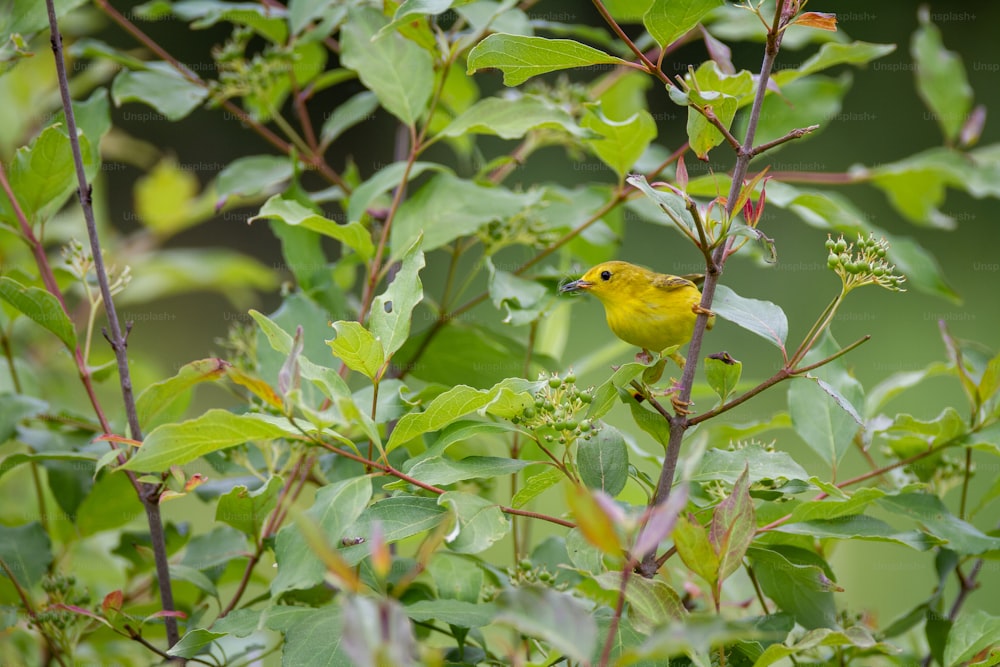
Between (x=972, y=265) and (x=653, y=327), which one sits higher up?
(x=653, y=327)

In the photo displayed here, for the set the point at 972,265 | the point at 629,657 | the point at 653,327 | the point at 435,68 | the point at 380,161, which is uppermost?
the point at 435,68

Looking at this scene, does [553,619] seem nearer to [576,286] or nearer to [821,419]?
A: [821,419]

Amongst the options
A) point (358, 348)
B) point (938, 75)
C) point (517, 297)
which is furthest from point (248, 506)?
point (938, 75)

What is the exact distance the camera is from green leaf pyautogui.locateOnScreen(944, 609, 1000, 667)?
1153mm

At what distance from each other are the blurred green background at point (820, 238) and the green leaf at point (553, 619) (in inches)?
115

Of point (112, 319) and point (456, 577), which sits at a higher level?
point (112, 319)

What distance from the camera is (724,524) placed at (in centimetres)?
88

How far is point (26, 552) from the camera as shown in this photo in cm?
138

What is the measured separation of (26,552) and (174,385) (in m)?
0.48

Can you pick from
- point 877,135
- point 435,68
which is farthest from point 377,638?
point 877,135

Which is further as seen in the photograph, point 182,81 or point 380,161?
point 380,161

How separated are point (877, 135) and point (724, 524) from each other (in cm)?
644

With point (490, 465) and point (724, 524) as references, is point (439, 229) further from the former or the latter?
point (724, 524)

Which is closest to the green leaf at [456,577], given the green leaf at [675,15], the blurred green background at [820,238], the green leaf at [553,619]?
the green leaf at [553,619]
